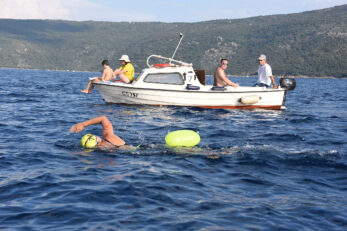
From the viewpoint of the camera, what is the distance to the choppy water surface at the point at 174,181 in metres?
4.72

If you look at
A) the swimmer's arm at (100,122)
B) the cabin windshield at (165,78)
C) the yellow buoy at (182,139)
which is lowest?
the yellow buoy at (182,139)

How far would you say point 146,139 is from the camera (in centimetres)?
966

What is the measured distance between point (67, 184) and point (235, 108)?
35.9 feet

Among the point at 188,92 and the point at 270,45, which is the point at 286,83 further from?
the point at 270,45

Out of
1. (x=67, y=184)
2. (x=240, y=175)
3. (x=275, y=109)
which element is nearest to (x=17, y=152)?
(x=67, y=184)

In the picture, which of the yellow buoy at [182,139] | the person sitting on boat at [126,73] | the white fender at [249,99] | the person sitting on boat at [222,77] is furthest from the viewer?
the person sitting on boat at [126,73]

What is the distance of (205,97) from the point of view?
1568cm

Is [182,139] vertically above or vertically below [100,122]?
below

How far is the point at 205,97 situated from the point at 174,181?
969 cm

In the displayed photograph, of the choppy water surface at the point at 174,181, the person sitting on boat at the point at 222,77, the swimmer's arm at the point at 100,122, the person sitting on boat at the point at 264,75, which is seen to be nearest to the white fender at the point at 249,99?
the person sitting on boat at the point at 222,77

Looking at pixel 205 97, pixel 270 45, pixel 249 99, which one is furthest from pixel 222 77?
pixel 270 45

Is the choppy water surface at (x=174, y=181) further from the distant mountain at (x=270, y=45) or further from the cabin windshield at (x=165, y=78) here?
the distant mountain at (x=270, y=45)

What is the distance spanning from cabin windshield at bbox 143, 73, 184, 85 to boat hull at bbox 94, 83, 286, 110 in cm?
40

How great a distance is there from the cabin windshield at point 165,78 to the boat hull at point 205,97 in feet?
1.32
